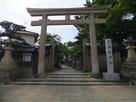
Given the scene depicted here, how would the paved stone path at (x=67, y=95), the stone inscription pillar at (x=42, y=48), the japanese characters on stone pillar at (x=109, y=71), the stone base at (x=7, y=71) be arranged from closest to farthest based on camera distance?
the paved stone path at (x=67, y=95), the stone base at (x=7, y=71), the japanese characters on stone pillar at (x=109, y=71), the stone inscription pillar at (x=42, y=48)

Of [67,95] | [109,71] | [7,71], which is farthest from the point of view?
[109,71]

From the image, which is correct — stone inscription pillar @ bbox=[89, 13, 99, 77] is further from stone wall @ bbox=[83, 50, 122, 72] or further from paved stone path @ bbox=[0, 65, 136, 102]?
paved stone path @ bbox=[0, 65, 136, 102]

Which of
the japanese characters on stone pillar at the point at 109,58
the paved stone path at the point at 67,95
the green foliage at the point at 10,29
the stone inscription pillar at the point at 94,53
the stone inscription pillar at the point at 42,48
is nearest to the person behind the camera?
the paved stone path at the point at 67,95

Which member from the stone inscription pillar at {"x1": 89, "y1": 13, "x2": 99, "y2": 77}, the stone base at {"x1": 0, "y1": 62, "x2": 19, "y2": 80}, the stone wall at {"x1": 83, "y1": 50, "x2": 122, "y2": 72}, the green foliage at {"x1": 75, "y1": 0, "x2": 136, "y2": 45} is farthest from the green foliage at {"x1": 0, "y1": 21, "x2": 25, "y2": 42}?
the green foliage at {"x1": 75, "y1": 0, "x2": 136, "y2": 45}

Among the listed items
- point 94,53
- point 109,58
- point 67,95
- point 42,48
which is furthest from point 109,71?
point 42,48

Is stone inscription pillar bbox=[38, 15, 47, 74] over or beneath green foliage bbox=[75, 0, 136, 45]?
beneath

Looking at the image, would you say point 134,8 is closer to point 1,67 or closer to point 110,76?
point 110,76

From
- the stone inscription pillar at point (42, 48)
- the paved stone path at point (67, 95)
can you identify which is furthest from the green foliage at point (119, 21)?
the paved stone path at point (67, 95)

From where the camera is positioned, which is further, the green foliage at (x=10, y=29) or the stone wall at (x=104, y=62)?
the stone wall at (x=104, y=62)

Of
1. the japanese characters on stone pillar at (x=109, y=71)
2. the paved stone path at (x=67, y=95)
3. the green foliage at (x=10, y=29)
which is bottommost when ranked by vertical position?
the paved stone path at (x=67, y=95)

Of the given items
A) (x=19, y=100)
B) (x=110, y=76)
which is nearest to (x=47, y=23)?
(x=110, y=76)

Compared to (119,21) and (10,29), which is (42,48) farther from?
(119,21)

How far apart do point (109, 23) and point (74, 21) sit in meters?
3.91

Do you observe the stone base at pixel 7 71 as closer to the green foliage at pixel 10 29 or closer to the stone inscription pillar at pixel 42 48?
the stone inscription pillar at pixel 42 48
